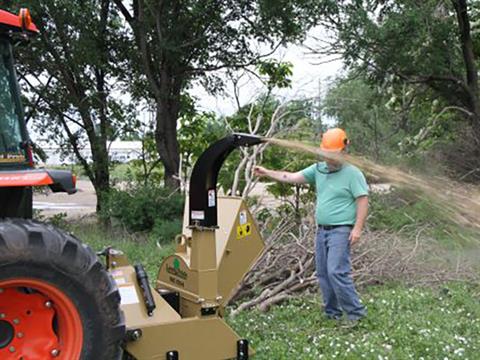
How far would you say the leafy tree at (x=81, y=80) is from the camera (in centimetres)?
1244

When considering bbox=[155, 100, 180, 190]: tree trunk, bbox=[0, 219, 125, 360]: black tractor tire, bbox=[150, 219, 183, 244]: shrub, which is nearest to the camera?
bbox=[0, 219, 125, 360]: black tractor tire

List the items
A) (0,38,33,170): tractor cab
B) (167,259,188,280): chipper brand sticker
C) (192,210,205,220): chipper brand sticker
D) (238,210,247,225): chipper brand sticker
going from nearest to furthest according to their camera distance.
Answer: (0,38,33,170): tractor cab, (192,210,205,220): chipper brand sticker, (167,259,188,280): chipper brand sticker, (238,210,247,225): chipper brand sticker

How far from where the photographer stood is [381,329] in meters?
5.11

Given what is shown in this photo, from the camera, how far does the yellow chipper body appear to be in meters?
3.84

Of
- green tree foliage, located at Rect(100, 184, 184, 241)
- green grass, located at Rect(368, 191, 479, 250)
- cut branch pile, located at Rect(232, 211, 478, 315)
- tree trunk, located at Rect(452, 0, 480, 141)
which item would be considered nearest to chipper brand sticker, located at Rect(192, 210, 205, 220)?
cut branch pile, located at Rect(232, 211, 478, 315)

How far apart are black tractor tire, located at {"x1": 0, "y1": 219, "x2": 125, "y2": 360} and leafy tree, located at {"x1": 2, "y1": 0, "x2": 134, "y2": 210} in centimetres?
978

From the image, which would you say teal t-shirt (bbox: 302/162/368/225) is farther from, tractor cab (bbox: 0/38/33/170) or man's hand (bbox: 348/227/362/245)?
tractor cab (bbox: 0/38/33/170)

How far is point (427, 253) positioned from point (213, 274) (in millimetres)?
4236

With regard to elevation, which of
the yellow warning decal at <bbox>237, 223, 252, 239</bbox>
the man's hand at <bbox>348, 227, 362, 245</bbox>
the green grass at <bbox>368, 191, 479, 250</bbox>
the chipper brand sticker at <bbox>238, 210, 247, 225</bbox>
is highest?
the chipper brand sticker at <bbox>238, 210, 247, 225</bbox>

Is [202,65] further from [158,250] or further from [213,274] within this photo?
[213,274]

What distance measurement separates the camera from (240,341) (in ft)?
13.4

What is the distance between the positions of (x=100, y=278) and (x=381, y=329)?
286cm

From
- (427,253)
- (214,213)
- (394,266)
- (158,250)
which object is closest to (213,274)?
(214,213)

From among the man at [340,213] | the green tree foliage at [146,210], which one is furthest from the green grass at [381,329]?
the green tree foliage at [146,210]
